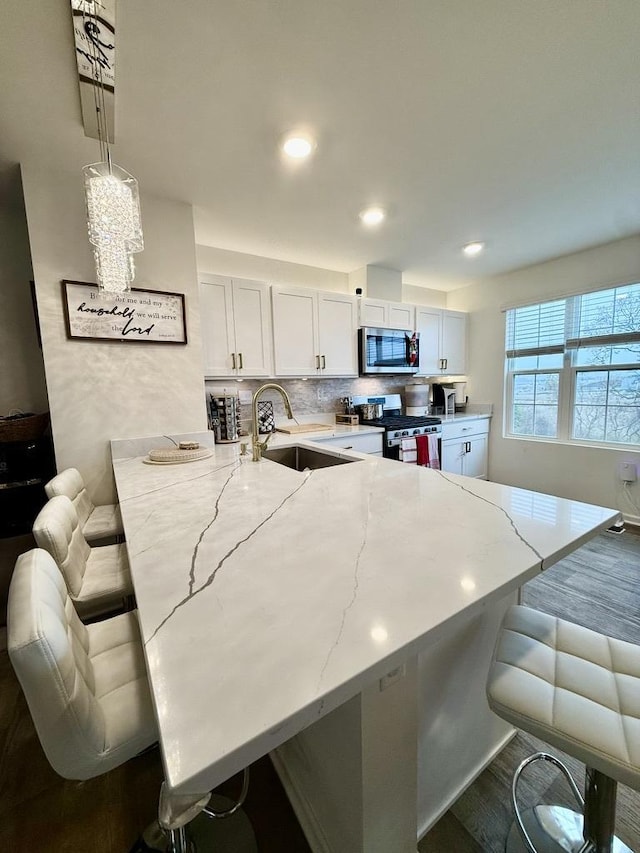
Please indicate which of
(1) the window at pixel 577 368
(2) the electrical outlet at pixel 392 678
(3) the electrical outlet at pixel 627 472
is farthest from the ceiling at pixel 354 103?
(3) the electrical outlet at pixel 627 472

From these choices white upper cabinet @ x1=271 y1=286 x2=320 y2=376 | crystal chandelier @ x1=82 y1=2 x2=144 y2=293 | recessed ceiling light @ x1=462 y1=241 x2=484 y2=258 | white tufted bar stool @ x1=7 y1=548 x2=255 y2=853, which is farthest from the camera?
recessed ceiling light @ x1=462 y1=241 x2=484 y2=258

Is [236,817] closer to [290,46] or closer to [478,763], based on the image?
[478,763]

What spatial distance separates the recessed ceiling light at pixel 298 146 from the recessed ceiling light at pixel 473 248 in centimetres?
193

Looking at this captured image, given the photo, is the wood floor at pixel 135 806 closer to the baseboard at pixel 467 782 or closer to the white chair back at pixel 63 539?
the baseboard at pixel 467 782

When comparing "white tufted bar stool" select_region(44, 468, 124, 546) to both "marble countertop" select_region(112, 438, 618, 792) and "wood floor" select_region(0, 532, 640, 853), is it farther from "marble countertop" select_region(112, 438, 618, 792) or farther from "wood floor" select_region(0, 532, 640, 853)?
"wood floor" select_region(0, 532, 640, 853)

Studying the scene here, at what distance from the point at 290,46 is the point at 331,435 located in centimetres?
229

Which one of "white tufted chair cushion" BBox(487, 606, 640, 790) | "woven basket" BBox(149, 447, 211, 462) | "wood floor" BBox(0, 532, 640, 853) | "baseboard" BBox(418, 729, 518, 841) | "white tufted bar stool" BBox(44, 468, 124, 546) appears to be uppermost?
"woven basket" BBox(149, 447, 211, 462)

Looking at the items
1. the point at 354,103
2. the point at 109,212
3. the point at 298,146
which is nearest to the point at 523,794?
the point at 109,212

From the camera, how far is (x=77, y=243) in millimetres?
1981

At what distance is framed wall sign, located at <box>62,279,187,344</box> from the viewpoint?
1996mm

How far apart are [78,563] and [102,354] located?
1.30m

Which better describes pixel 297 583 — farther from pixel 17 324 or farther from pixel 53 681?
pixel 17 324

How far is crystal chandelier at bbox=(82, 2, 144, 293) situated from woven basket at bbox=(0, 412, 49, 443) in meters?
1.03

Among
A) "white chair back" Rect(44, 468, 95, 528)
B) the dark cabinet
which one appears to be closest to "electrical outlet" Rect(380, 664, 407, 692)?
"white chair back" Rect(44, 468, 95, 528)
